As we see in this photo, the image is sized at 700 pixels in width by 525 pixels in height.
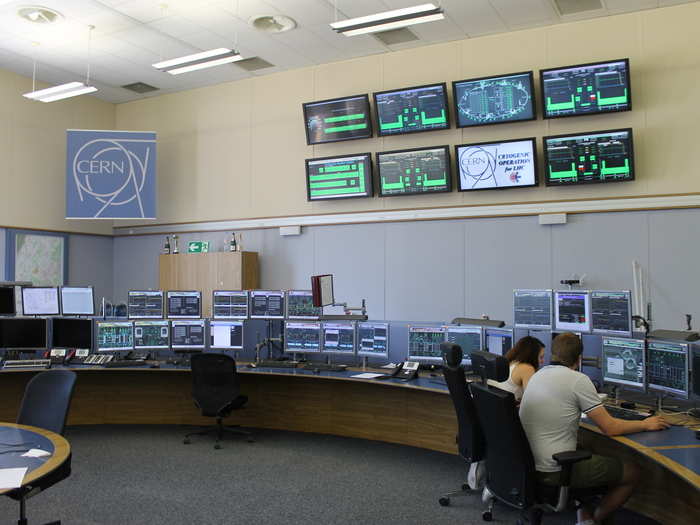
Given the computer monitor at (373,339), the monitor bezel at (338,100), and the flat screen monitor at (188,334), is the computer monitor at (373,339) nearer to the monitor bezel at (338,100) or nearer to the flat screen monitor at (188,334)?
the flat screen monitor at (188,334)

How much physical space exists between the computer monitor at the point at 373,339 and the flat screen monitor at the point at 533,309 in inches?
46.1

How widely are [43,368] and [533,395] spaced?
4459mm

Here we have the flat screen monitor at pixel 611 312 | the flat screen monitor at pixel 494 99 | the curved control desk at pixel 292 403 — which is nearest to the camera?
the flat screen monitor at pixel 611 312

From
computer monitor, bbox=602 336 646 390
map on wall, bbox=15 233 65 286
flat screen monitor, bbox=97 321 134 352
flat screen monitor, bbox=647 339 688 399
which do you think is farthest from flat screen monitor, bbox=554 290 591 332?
map on wall, bbox=15 233 65 286

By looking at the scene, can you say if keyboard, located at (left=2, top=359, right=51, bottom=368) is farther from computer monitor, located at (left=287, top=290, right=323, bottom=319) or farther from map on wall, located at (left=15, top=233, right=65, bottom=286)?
computer monitor, located at (left=287, top=290, right=323, bottom=319)

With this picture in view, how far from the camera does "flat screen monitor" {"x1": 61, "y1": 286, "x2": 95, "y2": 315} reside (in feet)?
19.6

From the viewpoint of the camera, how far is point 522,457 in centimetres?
286

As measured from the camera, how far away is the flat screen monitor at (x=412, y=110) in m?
6.03

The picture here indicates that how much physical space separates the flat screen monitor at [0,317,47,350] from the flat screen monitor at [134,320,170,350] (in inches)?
35.0

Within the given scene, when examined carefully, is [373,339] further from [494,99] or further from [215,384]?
[494,99]

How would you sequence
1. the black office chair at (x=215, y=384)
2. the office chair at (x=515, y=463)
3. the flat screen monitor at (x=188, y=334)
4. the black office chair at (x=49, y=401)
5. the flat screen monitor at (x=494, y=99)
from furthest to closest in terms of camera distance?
the flat screen monitor at (x=188, y=334) → the flat screen monitor at (x=494, y=99) → the black office chair at (x=215, y=384) → the black office chair at (x=49, y=401) → the office chair at (x=515, y=463)

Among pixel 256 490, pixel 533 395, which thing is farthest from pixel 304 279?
pixel 533 395

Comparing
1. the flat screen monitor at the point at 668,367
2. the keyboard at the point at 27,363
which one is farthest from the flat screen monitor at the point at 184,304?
the flat screen monitor at the point at 668,367

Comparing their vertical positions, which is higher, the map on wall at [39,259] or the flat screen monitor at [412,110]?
the flat screen monitor at [412,110]
